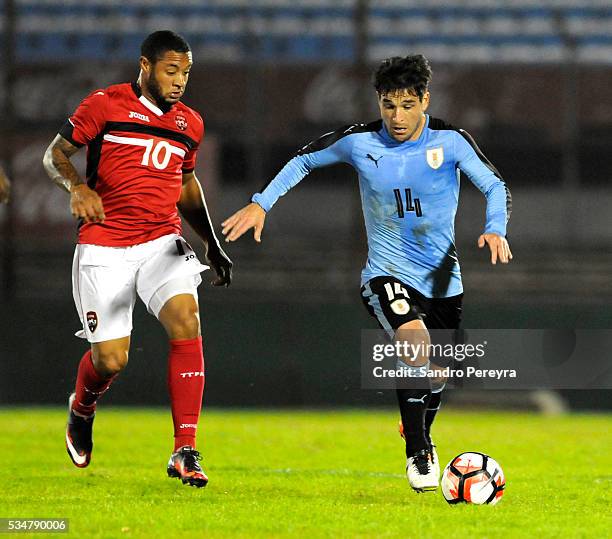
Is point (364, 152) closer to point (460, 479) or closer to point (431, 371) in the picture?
point (431, 371)

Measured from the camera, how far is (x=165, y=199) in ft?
21.4

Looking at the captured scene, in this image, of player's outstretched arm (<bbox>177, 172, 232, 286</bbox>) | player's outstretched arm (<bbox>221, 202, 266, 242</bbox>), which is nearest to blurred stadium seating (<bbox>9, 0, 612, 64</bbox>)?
player's outstretched arm (<bbox>177, 172, 232, 286</bbox>)

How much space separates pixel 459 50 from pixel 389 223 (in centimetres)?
1372

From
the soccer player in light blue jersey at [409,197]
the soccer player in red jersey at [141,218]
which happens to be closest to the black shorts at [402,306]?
the soccer player in light blue jersey at [409,197]

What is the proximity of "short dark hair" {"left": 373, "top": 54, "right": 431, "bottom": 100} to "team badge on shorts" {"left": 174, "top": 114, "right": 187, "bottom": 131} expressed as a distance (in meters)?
1.10

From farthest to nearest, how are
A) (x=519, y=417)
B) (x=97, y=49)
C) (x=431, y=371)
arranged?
(x=97, y=49) < (x=519, y=417) < (x=431, y=371)

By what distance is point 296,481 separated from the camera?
6.80 m

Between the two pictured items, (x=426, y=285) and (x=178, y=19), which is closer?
(x=426, y=285)

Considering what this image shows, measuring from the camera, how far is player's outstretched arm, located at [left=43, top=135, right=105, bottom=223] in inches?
231

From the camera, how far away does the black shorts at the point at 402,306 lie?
620 cm

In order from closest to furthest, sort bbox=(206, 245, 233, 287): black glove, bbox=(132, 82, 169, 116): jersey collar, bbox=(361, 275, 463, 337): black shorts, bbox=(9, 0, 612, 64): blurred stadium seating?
bbox=(361, 275, 463, 337): black shorts, bbox=(132, 82, 169, 116): jersey collar, bbox=(206, 245, 233, 287): black glove, bbox=(9, 0, 612, 64): blurred stadium seating

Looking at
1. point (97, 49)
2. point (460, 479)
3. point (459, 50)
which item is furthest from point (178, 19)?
point (460, 479)

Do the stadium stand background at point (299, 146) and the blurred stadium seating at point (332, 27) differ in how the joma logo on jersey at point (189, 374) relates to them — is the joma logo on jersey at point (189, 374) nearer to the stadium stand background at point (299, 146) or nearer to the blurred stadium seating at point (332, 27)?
the stadium stand background at point (299, 146)

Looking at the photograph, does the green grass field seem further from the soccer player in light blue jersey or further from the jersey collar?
the jersey collar
